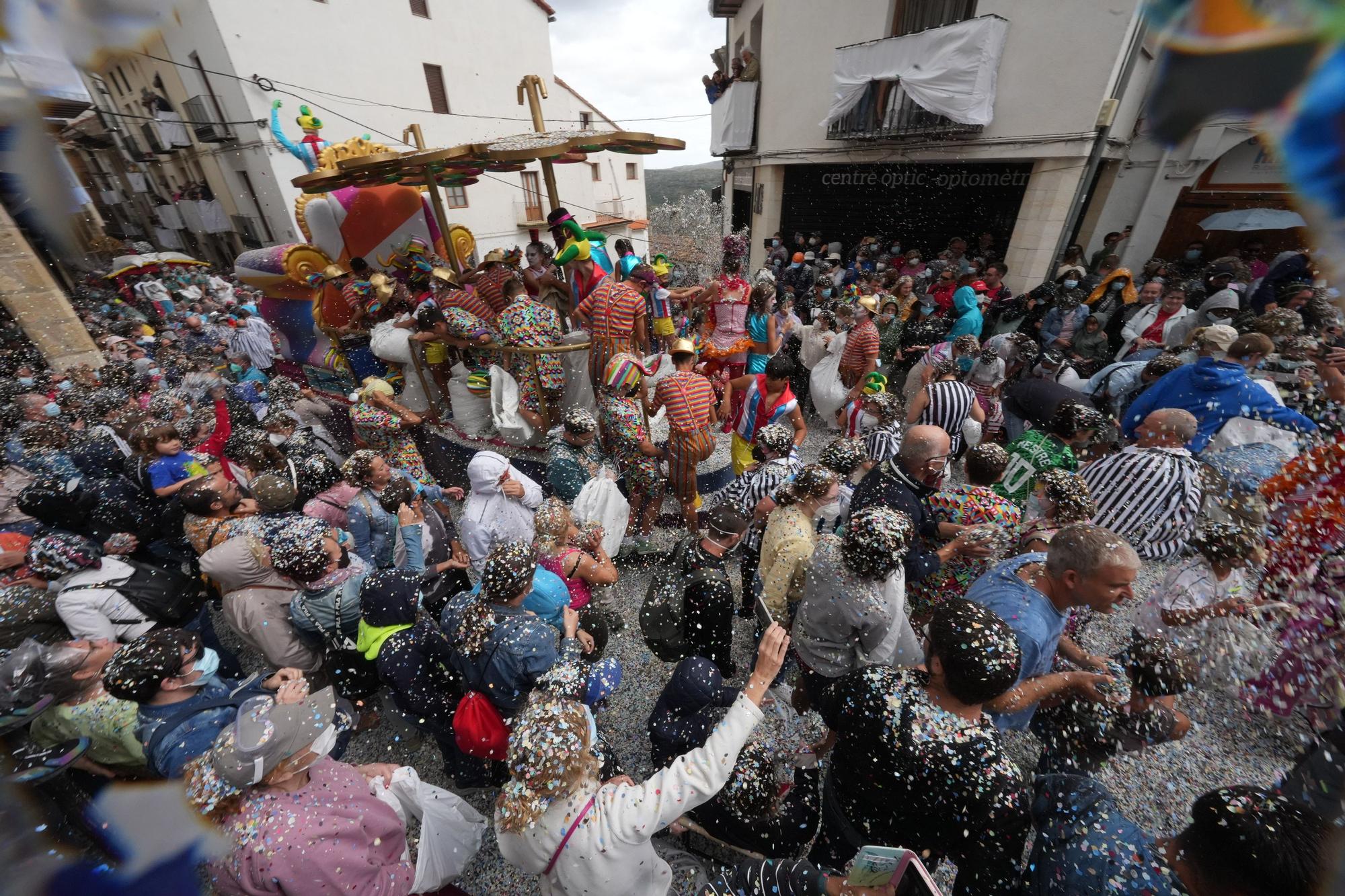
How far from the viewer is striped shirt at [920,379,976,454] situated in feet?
11.8

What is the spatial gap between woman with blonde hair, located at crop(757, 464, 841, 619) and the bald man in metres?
1.61

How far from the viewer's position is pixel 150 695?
184 cm

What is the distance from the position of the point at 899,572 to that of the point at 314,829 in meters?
2.30

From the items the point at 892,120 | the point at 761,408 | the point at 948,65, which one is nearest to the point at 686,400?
the point at 761,408

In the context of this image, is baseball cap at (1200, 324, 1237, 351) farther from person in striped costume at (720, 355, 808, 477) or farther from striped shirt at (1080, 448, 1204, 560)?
person in striped costume at (720, 355, 808, 477)

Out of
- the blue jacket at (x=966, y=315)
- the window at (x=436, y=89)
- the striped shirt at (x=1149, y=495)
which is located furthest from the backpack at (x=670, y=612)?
the window at (x=436, y=89)

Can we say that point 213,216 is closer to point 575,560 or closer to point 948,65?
point 575,560

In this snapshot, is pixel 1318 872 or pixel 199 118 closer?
pixel 1318 872

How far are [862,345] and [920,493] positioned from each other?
241 cm

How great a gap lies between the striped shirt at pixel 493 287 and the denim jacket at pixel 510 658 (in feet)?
14.1

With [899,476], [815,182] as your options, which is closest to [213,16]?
[899,476]

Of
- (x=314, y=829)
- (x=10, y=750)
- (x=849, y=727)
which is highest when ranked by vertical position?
(x=849, y=727)

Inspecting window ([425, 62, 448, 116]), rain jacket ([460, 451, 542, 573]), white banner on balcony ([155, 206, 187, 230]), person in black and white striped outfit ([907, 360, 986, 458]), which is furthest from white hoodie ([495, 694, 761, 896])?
window ([425, 62, 448, 116])

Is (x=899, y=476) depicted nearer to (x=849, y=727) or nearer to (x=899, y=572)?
(x=899, y=572)
